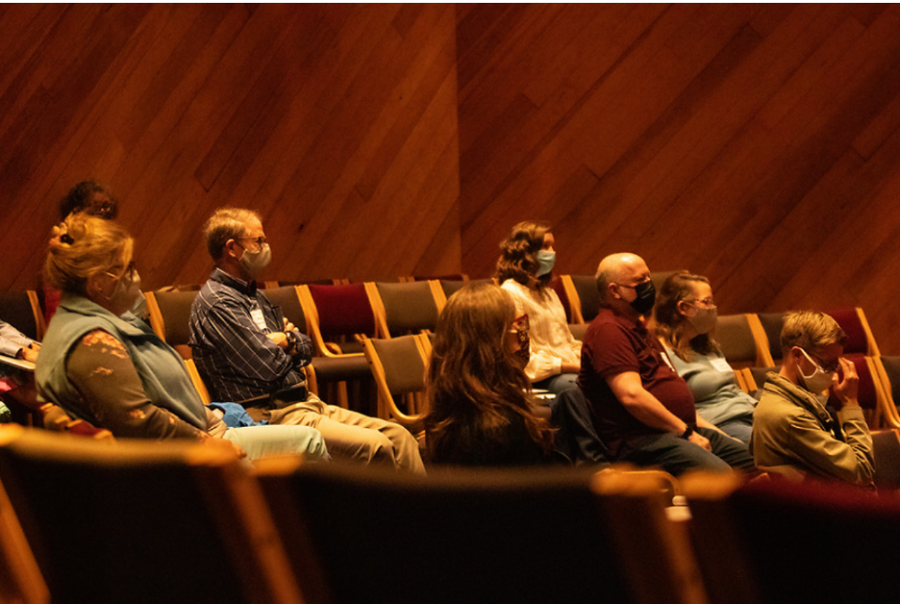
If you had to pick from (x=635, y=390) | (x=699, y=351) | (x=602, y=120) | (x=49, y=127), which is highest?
(x=602, y=120)

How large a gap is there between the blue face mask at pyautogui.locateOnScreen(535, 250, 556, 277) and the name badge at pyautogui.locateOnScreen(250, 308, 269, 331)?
1.35 metres

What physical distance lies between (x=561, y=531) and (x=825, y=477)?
161cm

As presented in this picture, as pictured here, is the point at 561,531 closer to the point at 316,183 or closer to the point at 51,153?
the point at 51,153

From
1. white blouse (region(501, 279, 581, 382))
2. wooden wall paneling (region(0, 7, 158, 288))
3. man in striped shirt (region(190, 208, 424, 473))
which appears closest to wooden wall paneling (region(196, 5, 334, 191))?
wooden wall paneling (region(0, 7, 158, 288))

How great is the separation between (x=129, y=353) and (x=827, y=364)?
5.94 feet

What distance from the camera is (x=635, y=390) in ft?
8.46

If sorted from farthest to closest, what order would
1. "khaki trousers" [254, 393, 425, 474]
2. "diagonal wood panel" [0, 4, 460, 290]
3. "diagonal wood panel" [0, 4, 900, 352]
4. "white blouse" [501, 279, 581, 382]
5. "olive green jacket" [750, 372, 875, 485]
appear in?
"diagonal wood panel" [0, 4, 900, 352] < "diagonal wood panel" [0, 4, 460, 290] < "white blouse" [501, 279, 581, 382] < "khaki trousers" [254, 393, 425, 474] < "olive green jacket" [750, 372, 875, 485]

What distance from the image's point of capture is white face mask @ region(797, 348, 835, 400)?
2.39m

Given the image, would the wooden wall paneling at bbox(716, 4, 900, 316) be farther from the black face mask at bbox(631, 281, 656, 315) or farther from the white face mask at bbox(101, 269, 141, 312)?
the white face mask at bbox(101, 269, 141, 312)

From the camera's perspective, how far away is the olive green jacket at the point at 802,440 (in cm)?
224

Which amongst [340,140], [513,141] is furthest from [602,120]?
[340,140]

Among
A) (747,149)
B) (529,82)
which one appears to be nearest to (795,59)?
(747,149)

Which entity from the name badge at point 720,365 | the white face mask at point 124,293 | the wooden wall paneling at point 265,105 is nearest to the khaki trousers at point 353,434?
the white face mask at point 124,293

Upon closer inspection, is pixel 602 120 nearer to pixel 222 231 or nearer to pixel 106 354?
pixel 222 231
